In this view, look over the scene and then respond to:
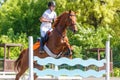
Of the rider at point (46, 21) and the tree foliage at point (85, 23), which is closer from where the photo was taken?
the rider at point (46, 21)

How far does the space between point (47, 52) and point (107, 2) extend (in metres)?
22.9

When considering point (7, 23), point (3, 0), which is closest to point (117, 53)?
point (7, 23)

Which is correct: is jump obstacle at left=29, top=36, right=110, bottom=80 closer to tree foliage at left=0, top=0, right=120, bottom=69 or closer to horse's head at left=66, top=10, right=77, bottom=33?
horse's head at left=66, top=10, right=77, bottom=33

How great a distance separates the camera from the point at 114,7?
116ft

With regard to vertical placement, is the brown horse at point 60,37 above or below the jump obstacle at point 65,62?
above

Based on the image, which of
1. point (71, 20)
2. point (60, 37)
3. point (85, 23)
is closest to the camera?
point (71, 20)

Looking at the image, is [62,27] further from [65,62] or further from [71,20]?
[65,62]

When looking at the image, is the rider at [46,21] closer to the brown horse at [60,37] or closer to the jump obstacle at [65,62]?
the brown horse at [60,37]

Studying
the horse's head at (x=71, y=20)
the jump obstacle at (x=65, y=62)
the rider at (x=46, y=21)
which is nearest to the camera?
the jump obstacle at (x=65, y=62)

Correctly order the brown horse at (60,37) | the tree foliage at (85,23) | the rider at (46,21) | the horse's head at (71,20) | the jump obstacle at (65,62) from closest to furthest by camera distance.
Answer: the jump obstacle at (65,62)
the horse's head at (71,20)
the brown horse at (60,37)
the rider at (46,21)
the tree foliage at (85,23)

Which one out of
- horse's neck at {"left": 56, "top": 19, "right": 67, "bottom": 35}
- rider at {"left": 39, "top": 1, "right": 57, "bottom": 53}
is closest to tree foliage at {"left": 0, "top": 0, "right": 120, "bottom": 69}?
rider at {"left": 39, "top": 1, "right": 57, "bottom": 53}

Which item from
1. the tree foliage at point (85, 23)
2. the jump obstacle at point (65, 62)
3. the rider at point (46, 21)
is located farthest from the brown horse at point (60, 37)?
the tree foliage at point (85, 23)

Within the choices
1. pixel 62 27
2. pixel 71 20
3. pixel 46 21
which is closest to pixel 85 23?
pixel 46 21

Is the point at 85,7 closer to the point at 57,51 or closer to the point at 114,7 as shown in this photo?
the point at 114,7
